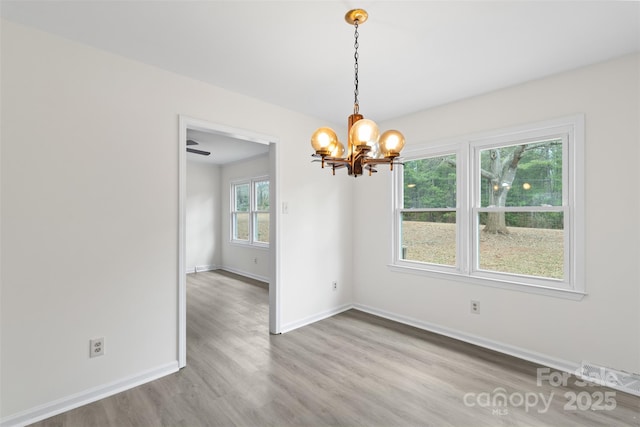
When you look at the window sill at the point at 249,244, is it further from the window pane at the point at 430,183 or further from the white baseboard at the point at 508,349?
the window pane at the point at 430,183

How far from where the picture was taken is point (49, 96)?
6.68ft

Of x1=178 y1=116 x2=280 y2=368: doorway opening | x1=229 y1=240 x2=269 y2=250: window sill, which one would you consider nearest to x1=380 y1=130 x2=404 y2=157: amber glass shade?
x1=178 y1=116 x2=280 y2=368: doorway opening

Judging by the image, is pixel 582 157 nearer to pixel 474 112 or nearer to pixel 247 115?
pixel 474 112

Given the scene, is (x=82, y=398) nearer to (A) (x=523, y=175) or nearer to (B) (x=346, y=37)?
(B) (x=346, y=37)

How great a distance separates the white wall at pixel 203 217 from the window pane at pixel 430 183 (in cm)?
494

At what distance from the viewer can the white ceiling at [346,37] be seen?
1.80 m

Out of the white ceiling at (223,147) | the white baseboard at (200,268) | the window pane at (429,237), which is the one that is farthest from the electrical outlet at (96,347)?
the white baseboard at (200,268)

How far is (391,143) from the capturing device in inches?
71.1

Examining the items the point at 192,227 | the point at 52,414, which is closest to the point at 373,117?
the point at 52,414

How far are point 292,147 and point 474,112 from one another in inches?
78.8

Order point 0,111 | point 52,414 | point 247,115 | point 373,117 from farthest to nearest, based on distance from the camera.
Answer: point 373,117 → point 247,115 → point 52,414 → point 0,111

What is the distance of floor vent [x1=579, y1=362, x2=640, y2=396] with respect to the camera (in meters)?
2.29

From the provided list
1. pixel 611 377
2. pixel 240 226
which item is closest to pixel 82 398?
pixel 611 377

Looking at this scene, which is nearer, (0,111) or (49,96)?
(0,111)
